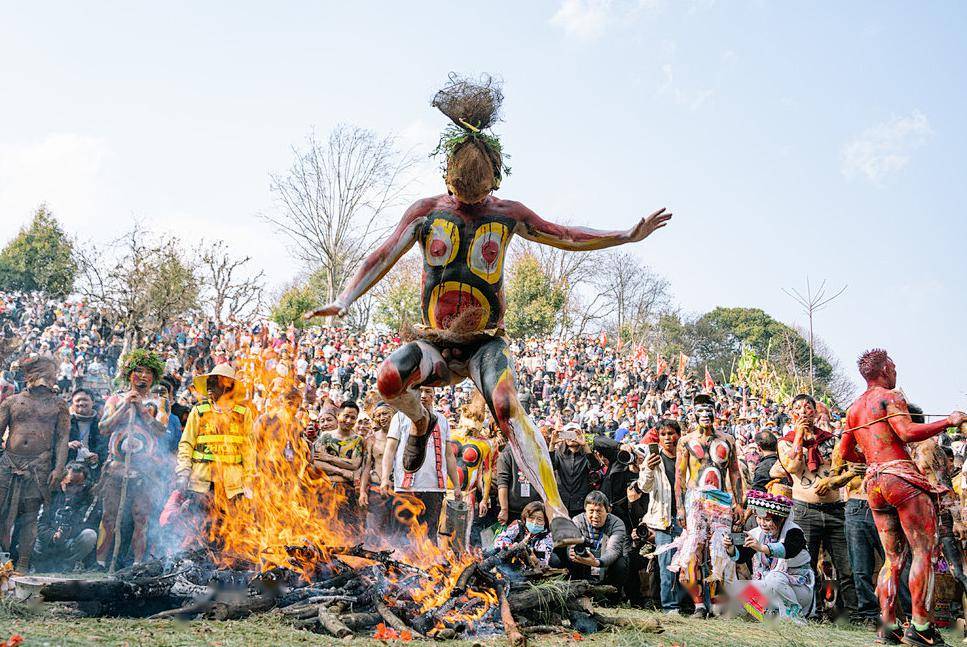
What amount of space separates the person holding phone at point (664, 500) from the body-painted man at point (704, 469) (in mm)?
114

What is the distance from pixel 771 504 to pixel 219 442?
5.47 metres

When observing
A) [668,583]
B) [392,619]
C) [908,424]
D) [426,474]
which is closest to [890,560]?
[908,424]

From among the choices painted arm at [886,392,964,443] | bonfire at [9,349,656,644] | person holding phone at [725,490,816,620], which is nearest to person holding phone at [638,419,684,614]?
person holding phone at [725,490,816,620]

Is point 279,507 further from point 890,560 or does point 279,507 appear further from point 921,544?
point 921,544

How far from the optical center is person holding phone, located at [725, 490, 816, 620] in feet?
24.3

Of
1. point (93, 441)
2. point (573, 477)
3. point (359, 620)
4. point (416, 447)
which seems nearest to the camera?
point (359, 620)

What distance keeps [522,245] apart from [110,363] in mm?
29947

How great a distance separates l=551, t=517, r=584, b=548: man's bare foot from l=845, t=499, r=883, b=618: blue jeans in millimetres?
4153

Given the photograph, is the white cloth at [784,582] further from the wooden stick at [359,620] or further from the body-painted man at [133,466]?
the body-painted man at [133,466]

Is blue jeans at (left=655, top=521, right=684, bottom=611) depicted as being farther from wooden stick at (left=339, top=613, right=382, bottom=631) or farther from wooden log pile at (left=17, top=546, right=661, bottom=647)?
wooden stick at (left=339, top=613, right=382, bottom=631)

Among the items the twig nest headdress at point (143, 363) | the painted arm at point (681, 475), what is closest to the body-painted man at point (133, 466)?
A: the twig nest headdress at point (143, 363)

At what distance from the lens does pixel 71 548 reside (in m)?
8.18

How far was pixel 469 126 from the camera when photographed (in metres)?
5.27

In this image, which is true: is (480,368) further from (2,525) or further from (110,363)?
(110,363)
